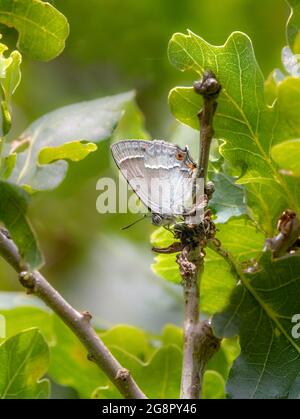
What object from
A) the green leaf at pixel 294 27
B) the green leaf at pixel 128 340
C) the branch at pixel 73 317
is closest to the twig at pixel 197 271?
the branch at pixel 73 317

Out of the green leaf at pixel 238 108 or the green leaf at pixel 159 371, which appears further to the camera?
the green leaf at pixel 159 371

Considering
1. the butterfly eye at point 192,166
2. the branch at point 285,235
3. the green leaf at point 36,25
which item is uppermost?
the green leaf at point 36,25

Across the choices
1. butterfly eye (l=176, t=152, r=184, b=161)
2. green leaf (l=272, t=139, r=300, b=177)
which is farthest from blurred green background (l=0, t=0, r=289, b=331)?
green leaf (l=272, t=139, r=300, b=177)

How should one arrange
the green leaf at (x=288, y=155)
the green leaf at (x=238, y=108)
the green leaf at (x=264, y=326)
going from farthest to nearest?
1. the green leaf at (x=264, y=326)
2. the green leaf at (x=238, y=108)
3. the green leaf at (x=288, y=155)

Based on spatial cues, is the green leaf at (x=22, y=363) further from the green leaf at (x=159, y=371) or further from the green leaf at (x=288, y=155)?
the green leaf at (x=288, y=155)

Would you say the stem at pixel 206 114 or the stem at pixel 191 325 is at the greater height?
the stem at pixel 206 114

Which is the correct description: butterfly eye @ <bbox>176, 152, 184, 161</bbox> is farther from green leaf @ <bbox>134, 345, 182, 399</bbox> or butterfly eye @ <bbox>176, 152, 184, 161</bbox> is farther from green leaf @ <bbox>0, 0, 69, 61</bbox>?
green leaf @ <bbox>134, 345, 182, 399</bbox>

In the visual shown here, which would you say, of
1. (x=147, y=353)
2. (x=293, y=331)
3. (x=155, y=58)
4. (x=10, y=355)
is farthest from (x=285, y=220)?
(x=155, y=58)

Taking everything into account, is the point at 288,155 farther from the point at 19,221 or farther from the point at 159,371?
the point at 159,371
